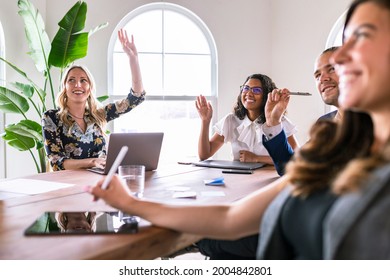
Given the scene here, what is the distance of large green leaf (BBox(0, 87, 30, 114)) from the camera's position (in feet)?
10.3

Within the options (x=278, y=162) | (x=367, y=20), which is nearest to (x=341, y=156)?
(x=367, y=20)

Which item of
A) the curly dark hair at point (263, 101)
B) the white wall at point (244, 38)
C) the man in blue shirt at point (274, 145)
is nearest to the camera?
the man in blue shirt at point (274, 145)

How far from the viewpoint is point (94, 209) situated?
121cm

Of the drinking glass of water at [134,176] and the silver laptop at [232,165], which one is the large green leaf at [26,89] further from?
the drinking glass of water at [134,176]

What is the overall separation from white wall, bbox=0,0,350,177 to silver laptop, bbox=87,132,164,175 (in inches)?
79.5

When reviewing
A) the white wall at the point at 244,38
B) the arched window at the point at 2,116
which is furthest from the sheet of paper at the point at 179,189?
the arched window at the point at 2,116

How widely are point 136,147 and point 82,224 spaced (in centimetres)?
83

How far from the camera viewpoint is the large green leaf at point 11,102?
124 inches

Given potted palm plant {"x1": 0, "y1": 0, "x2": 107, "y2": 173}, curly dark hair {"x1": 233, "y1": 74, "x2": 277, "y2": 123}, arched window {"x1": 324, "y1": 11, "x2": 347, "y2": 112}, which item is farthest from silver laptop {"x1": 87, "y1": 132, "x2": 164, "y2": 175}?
arched window {"x1": 324, "y1": 11, "x2": 347, "y2": 112}

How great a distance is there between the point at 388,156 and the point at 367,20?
0.92 ft

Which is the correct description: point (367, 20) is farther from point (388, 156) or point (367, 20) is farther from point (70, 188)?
point (70, 188)

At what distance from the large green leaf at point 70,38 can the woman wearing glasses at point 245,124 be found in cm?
128

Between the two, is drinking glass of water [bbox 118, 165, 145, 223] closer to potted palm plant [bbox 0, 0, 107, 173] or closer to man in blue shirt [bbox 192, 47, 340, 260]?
man in blue shirt [bbox 192, 47, 340, 260]

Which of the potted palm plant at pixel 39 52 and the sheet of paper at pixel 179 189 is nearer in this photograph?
the sheet of paper at pixel 179 189
